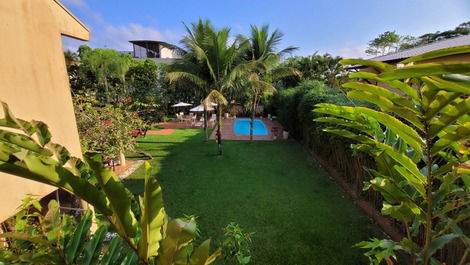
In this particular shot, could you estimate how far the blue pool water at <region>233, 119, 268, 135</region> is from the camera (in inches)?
720

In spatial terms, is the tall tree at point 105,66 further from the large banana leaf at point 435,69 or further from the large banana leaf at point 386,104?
the large banana leaf at point 435,69

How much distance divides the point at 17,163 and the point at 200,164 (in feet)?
30.3

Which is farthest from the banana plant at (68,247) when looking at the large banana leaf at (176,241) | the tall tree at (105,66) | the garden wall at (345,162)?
the tall tree at (105,66)

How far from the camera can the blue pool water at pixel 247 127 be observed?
60.0 feet

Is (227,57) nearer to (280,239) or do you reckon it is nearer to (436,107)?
(280,239)

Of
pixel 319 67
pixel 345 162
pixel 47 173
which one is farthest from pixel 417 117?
pixel 319 67

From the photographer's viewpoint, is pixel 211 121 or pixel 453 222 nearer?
pixel 453 222

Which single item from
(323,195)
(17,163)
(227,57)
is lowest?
(323,195)

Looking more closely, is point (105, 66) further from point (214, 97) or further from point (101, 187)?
point (101, 187)

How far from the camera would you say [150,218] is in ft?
3.32

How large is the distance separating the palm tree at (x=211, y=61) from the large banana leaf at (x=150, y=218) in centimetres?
885

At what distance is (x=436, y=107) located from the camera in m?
1.01

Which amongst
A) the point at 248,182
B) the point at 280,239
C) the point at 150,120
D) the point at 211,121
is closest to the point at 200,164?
the point at 248,182

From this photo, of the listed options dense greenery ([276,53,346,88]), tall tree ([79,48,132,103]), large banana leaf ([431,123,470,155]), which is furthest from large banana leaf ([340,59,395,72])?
tall tree ([79,48,132,103])
